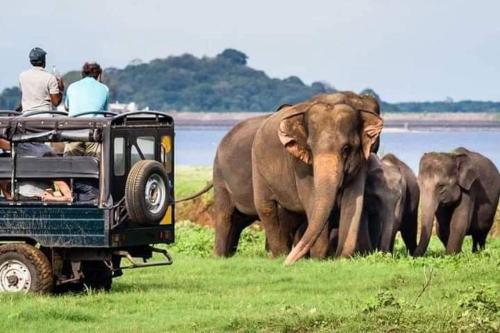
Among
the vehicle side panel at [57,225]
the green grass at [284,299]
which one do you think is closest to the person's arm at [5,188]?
the vehicle side panel at [57,225]

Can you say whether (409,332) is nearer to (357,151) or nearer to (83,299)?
(83,299)

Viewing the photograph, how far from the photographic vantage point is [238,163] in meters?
25.3

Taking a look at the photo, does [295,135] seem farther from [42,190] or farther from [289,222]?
[42,190]

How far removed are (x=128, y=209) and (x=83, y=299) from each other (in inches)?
36.9

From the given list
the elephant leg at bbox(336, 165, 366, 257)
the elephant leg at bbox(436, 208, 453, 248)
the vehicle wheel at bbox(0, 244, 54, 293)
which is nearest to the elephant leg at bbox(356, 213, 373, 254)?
the elephant leg at bbox(336, 165, 366, 257)

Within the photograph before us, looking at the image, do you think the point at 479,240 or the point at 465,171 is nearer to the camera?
the point at 465,171

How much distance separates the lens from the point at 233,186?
83.3 ft

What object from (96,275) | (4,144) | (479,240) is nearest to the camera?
(4,144)

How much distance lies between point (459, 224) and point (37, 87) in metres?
9.79

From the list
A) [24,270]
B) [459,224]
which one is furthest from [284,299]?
[459,224]

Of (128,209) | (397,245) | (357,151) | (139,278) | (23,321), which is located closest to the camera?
(23,321)

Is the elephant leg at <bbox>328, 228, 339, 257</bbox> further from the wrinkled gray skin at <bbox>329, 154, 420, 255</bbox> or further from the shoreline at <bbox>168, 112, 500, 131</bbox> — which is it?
the shoreline at <bbox>168, 112, 500, 131</bbox>

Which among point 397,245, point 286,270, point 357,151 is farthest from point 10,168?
point 397,245

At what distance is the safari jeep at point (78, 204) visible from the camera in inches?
677
